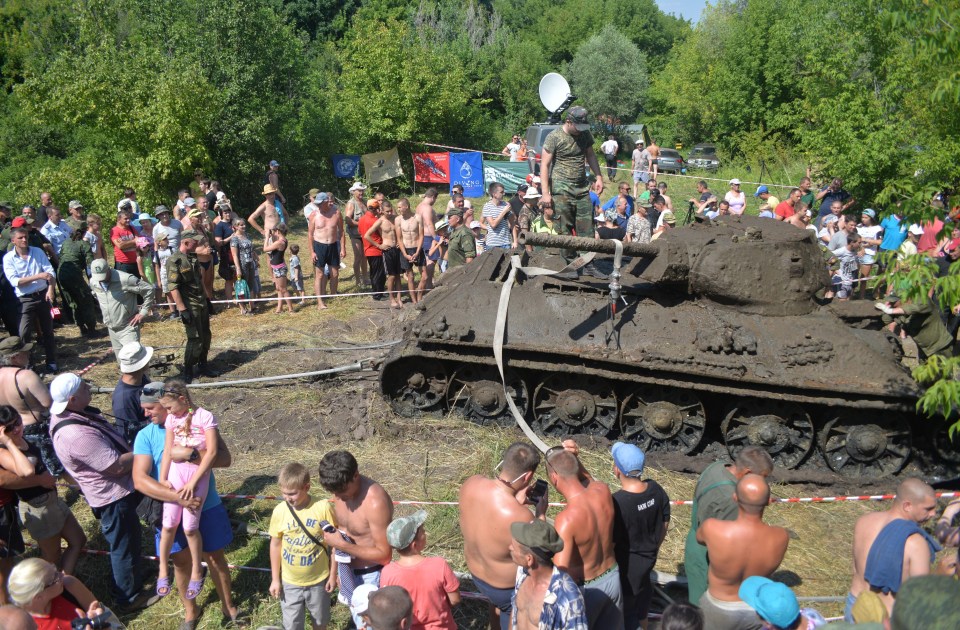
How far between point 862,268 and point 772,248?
582cm

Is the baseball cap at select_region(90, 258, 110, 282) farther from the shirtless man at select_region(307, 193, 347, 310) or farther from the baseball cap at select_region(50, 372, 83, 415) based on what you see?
the shirtless man at select_region(307, 193, 347, 310)

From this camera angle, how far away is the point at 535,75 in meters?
39.2

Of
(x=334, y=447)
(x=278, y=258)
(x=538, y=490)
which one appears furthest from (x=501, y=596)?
(x=278, y=258)

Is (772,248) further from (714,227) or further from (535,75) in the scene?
(535,75)

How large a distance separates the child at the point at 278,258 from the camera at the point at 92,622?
8.89m

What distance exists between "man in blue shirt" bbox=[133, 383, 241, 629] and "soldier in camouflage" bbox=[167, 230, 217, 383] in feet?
14.4

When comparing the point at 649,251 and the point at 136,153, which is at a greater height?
the point at 136,153

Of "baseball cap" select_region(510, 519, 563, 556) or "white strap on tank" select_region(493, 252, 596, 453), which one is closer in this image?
"baseball cap" select_region(510, 519, 563, 556)

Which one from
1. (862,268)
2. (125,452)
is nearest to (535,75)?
(862,268)

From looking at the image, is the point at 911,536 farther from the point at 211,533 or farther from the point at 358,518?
the point at 211,533

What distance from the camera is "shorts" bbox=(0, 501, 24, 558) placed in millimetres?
5820

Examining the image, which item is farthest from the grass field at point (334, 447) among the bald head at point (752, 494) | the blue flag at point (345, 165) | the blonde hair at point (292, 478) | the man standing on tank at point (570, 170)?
the blue flag at point (345, 165)

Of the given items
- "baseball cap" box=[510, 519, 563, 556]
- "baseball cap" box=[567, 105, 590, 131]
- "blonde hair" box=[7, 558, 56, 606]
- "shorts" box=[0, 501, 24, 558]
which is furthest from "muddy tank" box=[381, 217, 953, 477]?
"blonde hair" box=[7, 558, 56, 606]

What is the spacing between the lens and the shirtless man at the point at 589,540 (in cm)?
457
